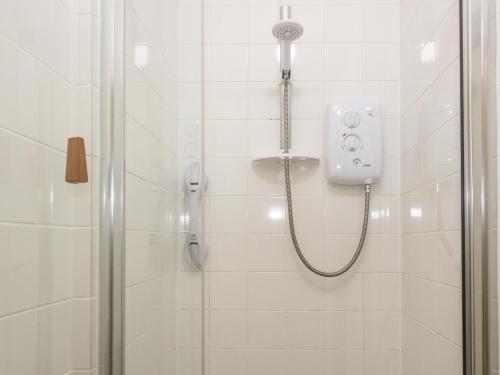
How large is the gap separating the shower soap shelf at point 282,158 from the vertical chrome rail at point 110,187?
2.30ft

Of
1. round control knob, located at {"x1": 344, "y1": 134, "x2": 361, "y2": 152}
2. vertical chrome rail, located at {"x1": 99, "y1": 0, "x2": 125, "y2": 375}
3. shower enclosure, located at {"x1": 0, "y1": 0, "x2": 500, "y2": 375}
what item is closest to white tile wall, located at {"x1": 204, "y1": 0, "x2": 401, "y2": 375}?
shower enclosure, located at {"x1": 0, "y1": 0, "x2": 500, "y2": 375}

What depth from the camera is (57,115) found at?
97 cm

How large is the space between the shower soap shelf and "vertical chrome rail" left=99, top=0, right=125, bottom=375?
2.30 feet

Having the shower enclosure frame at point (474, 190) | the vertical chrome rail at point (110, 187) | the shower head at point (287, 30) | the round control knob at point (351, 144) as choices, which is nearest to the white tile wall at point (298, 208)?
the round control knob at point (351, 144)

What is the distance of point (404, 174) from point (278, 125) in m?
0.48

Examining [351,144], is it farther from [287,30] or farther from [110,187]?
[110,187]

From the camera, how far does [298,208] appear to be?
169 cm

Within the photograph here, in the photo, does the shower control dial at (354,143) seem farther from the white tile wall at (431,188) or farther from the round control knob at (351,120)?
the white tile wall at (431,188)

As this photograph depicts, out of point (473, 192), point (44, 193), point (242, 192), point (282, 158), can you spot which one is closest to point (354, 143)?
point (282, 158)

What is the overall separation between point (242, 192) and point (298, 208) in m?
0.21

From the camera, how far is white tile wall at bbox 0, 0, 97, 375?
0.79m

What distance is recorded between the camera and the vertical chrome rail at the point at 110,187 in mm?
1017

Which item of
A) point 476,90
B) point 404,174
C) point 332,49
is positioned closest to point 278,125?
point 332,49

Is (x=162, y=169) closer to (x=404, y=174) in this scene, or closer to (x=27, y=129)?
(x=27, y=129)
